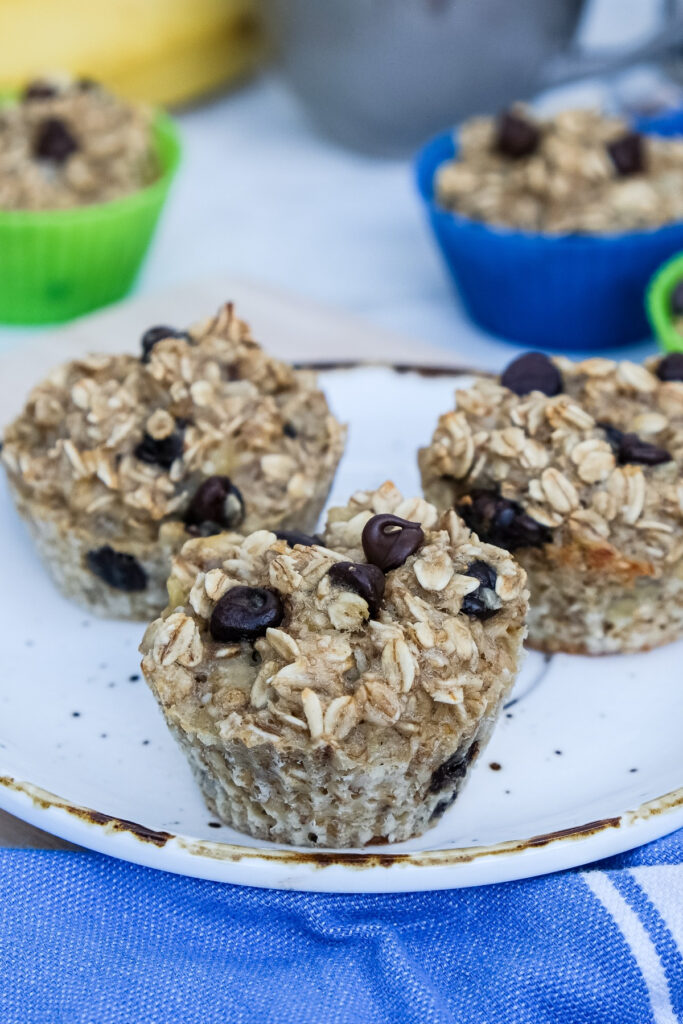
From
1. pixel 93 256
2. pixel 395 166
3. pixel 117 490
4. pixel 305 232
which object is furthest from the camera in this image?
pixel 395 166

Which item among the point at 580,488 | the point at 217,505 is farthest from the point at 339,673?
the point at 580,488

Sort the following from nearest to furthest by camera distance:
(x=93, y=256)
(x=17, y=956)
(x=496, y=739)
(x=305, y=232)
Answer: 1. (x=17, y=956)
2. (x=496, y=739)
3. (x=93, y=256)
4. (x=305, y=232)

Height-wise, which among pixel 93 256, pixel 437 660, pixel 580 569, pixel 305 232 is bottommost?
pixel 305 232

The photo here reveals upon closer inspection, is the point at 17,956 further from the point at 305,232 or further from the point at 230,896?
the point at 305,232

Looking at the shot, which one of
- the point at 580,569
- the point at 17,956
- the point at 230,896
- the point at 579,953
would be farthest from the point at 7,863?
the point at 580,569

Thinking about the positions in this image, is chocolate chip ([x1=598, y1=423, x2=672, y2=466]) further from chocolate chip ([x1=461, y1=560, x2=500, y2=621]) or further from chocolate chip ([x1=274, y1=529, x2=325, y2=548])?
chocolate chip ([x1=274, y1=529, x2=325, y2=548])

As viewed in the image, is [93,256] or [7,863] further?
[93,256]

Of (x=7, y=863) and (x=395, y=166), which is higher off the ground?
(x=7, y=863)
